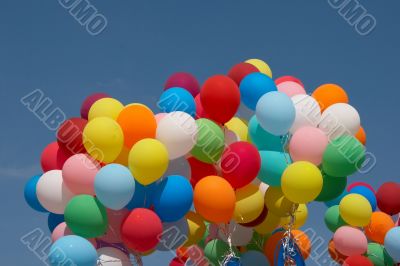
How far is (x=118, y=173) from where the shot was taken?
6.79m

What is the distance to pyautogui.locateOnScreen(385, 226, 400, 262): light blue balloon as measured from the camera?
882cm

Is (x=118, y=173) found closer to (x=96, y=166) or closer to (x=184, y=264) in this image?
(x=96, y=166)

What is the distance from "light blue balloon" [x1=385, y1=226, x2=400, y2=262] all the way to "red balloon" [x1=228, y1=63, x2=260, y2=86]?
300 centimetres

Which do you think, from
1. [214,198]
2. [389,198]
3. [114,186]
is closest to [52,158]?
[114,186]

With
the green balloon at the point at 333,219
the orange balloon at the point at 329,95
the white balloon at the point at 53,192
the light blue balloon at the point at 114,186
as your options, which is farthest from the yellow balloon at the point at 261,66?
the white balloon at the point at 53,192

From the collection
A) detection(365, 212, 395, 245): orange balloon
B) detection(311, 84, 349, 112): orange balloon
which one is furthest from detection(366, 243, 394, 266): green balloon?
detection(311, 84, 349, 112): orange balloon

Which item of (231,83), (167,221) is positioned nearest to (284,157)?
(231,83)

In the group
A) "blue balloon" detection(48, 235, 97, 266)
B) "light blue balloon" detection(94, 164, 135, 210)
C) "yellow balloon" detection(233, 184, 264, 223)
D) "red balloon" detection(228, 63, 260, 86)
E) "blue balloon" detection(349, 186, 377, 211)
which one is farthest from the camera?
"blue balloon" detection(349, 186, 377, 211)

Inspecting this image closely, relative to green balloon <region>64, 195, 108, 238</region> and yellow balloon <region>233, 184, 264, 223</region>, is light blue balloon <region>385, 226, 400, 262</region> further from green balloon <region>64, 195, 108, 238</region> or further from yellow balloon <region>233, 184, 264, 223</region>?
green balloon <region>64, 195, 108, 238</region>

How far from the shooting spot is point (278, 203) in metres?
7.95

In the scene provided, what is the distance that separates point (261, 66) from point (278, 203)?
6.47 feet

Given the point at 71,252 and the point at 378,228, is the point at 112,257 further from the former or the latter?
the point at 378,228

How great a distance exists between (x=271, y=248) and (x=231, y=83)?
95.3 inches

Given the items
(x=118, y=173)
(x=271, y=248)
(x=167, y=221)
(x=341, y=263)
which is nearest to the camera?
(x=118, y=173)
